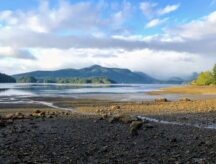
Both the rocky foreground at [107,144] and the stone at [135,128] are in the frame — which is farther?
the stone at [135,128]

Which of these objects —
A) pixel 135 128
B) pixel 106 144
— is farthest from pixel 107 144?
pixel 135 128

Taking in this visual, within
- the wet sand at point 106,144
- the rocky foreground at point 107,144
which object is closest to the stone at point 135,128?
the rocky foreground at point 107,144

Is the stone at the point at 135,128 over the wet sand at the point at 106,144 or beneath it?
over

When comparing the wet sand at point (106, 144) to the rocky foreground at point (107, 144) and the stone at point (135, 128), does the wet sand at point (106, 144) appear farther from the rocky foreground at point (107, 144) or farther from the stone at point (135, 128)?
the stone at point (135, 128)

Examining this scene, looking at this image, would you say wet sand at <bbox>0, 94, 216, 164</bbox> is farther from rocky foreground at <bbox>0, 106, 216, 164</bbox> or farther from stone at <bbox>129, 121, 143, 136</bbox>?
stone at <bbox>129, 121, 143, 136</bbox>

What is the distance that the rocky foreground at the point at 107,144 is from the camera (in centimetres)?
1836

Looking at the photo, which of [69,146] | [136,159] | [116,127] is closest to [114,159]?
[136,159]

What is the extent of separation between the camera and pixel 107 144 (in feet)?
73.9

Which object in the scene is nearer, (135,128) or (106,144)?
(106,144)

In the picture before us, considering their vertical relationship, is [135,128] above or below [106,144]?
above

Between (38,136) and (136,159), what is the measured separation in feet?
33.7

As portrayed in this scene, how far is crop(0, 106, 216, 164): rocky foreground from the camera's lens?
723 inches

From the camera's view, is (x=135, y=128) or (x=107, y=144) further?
(x=135, y=128)

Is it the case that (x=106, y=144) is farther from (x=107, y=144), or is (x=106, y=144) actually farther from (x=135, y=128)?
(x=135, y=128)
